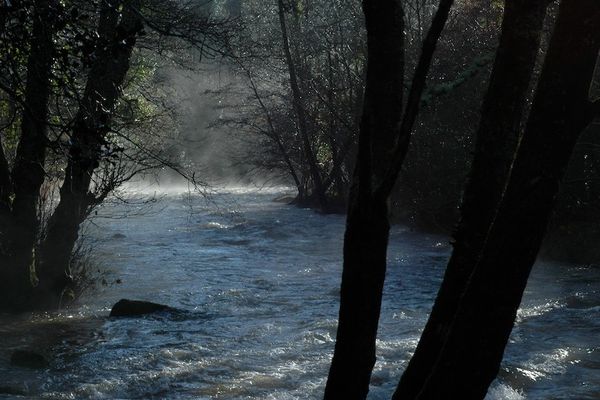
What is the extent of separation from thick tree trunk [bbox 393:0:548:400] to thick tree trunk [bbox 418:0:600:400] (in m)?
0.48

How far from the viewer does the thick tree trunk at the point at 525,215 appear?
13.3 feet

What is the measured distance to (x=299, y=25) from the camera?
3288 cm

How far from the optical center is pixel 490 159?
477 centimetres

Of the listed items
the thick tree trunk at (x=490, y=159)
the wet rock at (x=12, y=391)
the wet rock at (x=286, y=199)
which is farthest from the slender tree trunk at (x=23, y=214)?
the wet rock at (x=286, y=199)

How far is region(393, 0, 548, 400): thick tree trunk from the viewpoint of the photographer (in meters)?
4.58

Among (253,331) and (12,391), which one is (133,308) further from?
(12,391)

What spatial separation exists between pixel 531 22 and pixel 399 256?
16.5 metres

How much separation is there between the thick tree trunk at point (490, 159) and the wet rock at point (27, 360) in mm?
7056

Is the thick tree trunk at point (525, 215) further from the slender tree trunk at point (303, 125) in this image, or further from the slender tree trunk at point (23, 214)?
the slender tree trunk at point (303, 125)

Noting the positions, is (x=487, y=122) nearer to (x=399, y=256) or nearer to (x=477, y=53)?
(x=399, y=256)

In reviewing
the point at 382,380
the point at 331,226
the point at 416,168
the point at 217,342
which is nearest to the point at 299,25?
the point at 331,226

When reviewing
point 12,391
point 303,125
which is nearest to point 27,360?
point 12,391

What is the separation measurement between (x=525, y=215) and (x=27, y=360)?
820 centimetres

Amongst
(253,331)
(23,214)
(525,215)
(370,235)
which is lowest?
(253,331)
